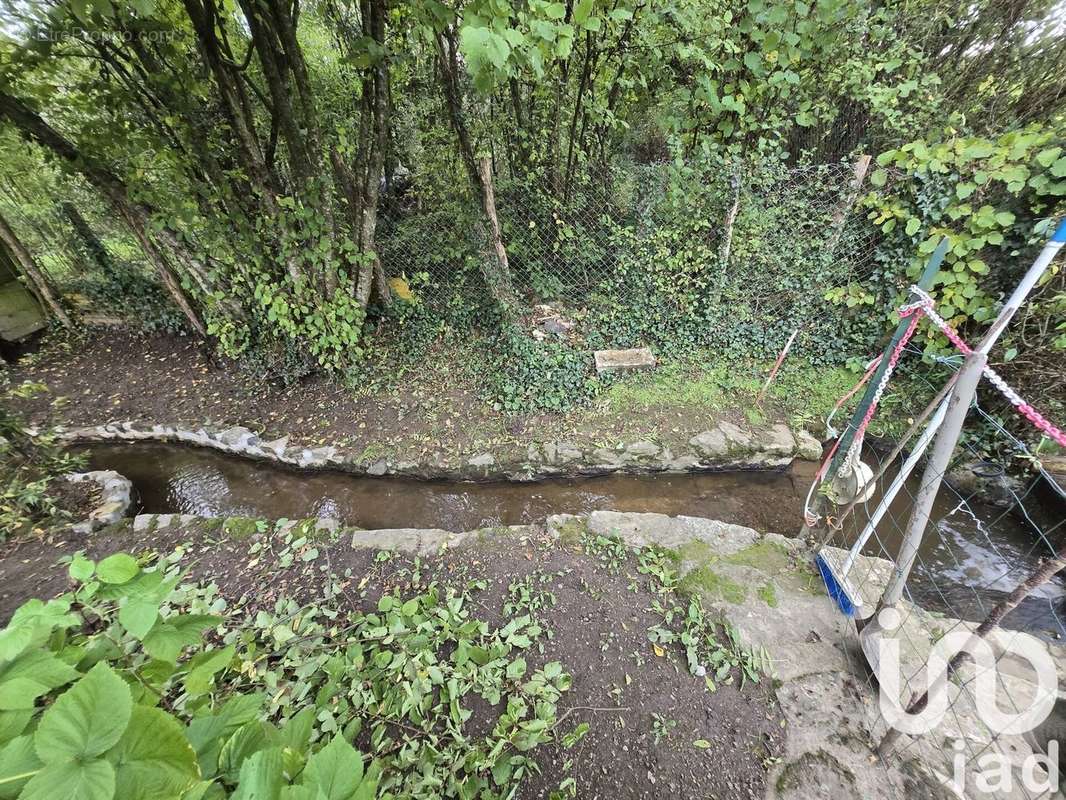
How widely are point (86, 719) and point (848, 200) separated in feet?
18.1

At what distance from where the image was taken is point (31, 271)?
5.24m

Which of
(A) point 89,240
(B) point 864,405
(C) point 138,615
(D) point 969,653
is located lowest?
(D) point 969,653

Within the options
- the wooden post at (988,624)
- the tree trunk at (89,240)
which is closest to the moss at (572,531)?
the wooden post at (988,624)

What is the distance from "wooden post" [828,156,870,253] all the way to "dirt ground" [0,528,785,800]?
3.97 m

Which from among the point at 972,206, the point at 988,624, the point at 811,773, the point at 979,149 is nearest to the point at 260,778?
the point at 811,773

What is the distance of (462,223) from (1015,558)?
19.0ft

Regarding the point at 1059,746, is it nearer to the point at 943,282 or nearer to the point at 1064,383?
the point at 1064,383

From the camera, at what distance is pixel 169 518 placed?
2.94 metres

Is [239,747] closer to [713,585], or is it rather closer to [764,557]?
[713,585]

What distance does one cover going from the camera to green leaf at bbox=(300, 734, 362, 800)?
648 millimetres

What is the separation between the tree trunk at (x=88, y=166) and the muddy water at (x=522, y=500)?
7.49 ft

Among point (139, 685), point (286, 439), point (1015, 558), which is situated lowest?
point (1015, 558)

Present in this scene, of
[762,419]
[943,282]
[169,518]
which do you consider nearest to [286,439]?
[169,518]

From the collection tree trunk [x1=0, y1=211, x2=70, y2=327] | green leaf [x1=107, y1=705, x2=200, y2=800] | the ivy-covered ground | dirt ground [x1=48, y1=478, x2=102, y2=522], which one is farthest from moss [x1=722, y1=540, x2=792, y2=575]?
tree trunk [x1=0, y1=211, x2=70, y2=327]
